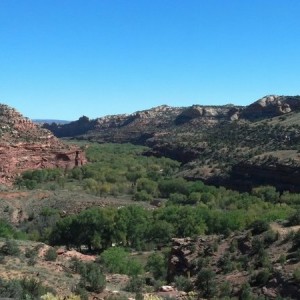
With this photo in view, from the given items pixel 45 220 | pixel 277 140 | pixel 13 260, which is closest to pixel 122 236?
pixel 45 220

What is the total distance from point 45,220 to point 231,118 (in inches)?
4290

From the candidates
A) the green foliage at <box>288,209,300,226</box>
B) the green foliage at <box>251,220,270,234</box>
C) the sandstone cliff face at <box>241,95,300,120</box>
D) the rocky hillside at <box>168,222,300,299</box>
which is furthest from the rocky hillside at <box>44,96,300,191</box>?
the rocky hillside at <box>168,222,300,299</box>

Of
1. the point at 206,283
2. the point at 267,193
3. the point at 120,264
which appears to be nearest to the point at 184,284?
the point at 206,283

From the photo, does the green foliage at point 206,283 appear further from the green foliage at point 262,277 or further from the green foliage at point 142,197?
the green foliage at point 142,197

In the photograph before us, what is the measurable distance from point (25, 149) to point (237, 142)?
142ft

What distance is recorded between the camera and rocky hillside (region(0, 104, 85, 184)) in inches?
3548

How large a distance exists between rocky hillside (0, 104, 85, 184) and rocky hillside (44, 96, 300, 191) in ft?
77.4

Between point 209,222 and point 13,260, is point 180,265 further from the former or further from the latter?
point 209,222

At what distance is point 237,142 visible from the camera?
11112 cm

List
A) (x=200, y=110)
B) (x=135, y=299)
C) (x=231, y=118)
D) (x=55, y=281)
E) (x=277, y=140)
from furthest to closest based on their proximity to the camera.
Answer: (x=200, y=110) < (x=231, y=118) < (x=277, y=140) < (x=55, y=281) < (x=135, y=299)

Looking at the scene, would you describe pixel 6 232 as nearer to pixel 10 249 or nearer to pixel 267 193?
pixel 10 249

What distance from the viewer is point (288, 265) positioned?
1090 inches

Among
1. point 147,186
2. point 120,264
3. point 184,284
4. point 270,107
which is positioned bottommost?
point 120,264

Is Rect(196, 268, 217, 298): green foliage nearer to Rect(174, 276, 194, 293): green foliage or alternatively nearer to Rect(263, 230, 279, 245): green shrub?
Rect(174, 276, 194, 293): green foliage
